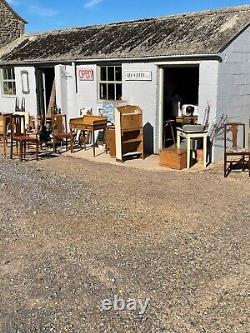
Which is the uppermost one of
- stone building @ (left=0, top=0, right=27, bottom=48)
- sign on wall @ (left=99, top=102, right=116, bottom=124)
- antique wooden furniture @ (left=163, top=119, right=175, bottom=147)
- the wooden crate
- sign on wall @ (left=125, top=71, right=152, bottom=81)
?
stone building @ (left=0, top=0, right=27, bottom=48)

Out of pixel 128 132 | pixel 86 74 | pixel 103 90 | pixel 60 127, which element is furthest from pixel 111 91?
pixel 128 132

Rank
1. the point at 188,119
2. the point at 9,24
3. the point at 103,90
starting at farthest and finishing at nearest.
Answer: the point at 9,24, the point at 103,90, the point at 188,119

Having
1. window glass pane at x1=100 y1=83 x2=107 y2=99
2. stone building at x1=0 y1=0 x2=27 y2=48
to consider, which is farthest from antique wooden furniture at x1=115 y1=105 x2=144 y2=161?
A: stone building at x1=0 y1=0 x2=27 y2=48

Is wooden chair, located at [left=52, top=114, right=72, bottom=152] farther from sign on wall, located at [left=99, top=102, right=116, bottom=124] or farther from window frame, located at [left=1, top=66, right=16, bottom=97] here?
window frame, located at [left=1, top=66, right=16, bottom=97]

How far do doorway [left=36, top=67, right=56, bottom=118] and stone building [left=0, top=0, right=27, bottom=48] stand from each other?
472 cm

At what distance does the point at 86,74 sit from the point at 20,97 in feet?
13.8

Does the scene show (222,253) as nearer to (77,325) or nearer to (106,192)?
(77,325)

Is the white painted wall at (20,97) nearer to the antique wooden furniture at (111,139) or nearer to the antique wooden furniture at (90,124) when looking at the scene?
the antique wooden furniture at (90,124)

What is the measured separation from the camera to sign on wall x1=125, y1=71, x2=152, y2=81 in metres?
10.9

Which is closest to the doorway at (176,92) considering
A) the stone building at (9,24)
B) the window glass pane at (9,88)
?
the window glass pane at (9,88)

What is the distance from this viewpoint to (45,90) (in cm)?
1510

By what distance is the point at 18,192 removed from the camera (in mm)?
7727

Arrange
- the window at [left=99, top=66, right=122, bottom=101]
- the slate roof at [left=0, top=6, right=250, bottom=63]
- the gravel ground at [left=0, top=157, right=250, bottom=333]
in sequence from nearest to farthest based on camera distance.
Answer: the gravel ground at [left=0, top=157, right=250, bottom=333]
the slate roof at [left=0, top=6, right=250, bottom=63]
the window at [left=99, top=66, right=122, bottom=101]

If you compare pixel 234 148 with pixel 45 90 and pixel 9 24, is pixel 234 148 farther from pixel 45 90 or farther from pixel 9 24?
pixel 9 24
